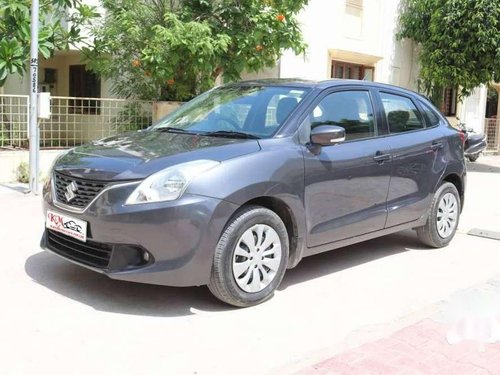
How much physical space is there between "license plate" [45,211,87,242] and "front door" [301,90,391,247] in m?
1.71

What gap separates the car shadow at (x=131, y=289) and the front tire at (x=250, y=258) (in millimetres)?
225

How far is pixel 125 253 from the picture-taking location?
4066 mm

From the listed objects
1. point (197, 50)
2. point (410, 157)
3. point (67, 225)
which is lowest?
point (67, 225)

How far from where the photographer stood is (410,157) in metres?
5.75

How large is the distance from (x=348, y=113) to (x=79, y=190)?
2433 millimetres

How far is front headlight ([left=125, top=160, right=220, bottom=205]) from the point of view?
3951mm

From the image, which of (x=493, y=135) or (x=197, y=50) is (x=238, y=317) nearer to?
(x=197, y=50)

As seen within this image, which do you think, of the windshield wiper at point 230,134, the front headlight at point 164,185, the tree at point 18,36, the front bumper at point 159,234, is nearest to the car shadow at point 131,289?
the front bumper at point 159,234

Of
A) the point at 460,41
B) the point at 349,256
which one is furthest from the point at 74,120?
the point at 460,41

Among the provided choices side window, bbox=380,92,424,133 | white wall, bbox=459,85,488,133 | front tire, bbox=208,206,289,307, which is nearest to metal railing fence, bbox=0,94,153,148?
side window, bbox=380,92,424,133

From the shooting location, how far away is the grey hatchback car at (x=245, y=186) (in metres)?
3.98

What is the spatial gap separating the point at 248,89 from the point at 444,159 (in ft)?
7.44

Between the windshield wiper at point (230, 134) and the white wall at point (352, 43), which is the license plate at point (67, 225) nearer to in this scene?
the windshield wiper at point (230, 134)

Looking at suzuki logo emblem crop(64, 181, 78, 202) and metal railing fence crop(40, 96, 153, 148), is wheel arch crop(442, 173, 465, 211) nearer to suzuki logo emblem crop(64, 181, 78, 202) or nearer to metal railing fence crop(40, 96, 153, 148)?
suzuki logo emblem crop(64, 181, 78, 202)
